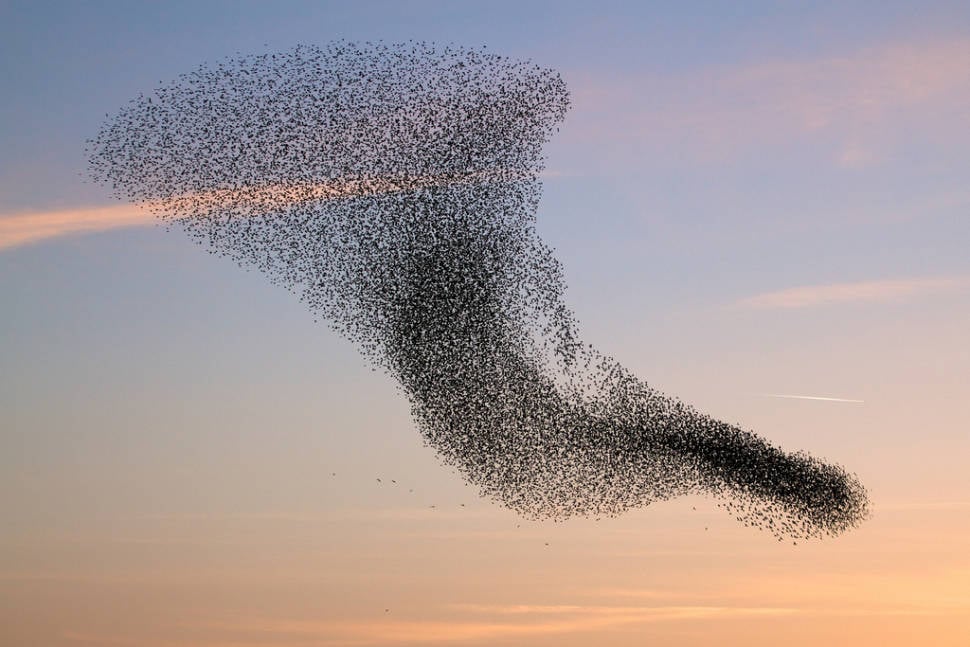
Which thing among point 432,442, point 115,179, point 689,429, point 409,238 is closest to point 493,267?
point 409,238

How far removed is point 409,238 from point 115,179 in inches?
359

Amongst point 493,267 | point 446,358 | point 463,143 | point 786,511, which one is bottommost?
point 786,511

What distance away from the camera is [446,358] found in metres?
40.2

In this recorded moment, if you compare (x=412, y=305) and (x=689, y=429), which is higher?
(x=412, y=305)

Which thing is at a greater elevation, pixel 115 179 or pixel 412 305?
pixel 115 179

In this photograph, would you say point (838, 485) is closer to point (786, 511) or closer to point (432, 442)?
point (786, 511)

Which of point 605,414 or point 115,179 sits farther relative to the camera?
point 605,414

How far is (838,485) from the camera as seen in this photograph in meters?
40.1

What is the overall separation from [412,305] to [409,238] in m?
2.14

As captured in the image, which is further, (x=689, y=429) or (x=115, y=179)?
(x=689, y=429)

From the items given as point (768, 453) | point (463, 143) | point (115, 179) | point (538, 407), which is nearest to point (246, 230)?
point (115, 179)

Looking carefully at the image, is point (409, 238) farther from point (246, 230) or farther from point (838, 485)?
point (838, 485)

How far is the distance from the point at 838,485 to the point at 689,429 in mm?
4999

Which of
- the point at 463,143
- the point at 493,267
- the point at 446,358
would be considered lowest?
the point at 446,358
